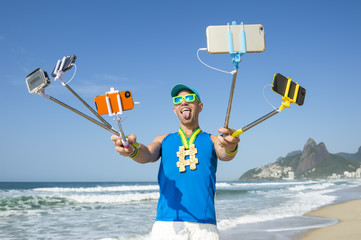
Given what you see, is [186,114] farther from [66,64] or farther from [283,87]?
[66,64]

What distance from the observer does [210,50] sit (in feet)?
7.16

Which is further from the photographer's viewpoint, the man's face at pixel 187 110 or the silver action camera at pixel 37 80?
the man's face at pixel 187 110

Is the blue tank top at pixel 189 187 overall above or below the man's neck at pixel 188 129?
below

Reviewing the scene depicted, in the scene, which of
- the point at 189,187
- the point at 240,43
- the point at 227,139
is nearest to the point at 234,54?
the point at 240,43

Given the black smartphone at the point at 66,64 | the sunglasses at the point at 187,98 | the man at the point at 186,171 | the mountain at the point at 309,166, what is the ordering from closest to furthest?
1. the black smartphone at the point at 66,64
2. the man at the point at 186,171
3. the sunglasses at the point at 187,98
4. the mountain at the point at 309,166

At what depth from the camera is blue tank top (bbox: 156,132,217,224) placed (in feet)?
8.99

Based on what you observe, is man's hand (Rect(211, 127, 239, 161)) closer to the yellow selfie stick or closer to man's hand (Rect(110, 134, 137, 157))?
the yellow selfie stick

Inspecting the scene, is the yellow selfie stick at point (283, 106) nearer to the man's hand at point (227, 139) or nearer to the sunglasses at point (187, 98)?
the man's hand at point (227, 139)

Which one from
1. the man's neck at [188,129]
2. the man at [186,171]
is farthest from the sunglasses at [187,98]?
the man's neck at [188,129]

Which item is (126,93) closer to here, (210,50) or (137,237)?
(210,50)

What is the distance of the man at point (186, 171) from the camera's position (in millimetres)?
2703

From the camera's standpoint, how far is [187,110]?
3.08 metres

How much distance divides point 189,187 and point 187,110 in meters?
0.73

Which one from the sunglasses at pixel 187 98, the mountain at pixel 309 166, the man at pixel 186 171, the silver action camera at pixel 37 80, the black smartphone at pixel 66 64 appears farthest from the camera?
the mountain at pixel 309 166
